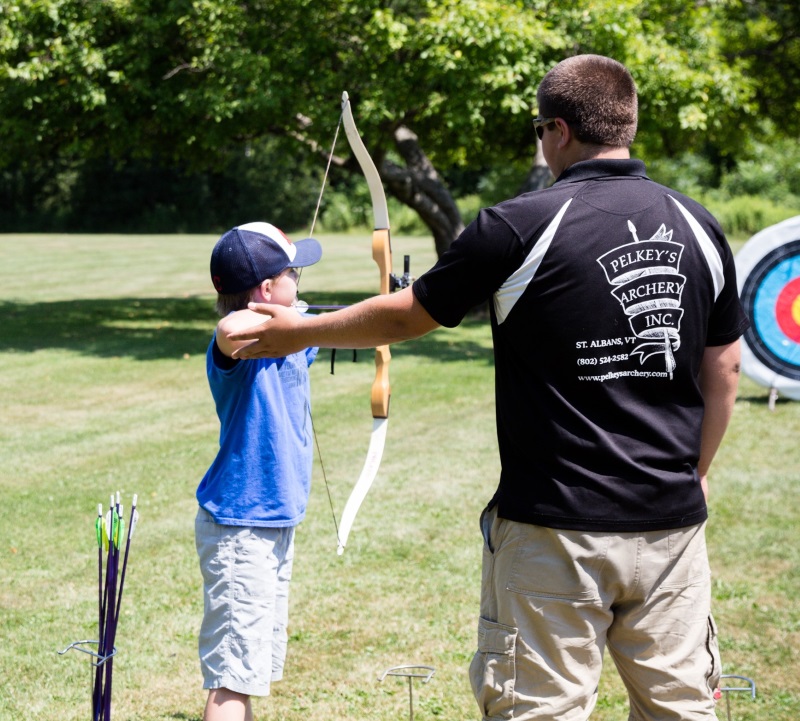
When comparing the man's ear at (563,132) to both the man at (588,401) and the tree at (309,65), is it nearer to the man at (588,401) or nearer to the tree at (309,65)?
the man at (588,401)

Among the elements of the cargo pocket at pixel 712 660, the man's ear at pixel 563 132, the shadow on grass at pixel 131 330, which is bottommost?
the shadow on grass at pixel 131 330

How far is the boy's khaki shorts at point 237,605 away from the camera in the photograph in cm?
256

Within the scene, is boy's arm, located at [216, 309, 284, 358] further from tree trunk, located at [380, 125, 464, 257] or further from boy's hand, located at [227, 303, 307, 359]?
tree trunk, located at [380, 125, 464, 257]

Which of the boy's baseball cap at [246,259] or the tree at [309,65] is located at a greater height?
the tree at [309,65]

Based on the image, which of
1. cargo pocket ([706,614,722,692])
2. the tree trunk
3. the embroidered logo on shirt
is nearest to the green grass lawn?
cargo pocket ([706,614,722,692])

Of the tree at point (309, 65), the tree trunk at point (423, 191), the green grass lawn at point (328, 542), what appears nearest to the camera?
the green grass lawn at point (328, 542)

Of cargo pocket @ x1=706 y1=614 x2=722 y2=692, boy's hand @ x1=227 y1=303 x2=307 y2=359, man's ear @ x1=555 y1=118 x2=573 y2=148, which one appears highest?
man's ear @ x1=555 y1=118 x2=573 y2=148

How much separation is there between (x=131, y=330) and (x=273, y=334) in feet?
37.4

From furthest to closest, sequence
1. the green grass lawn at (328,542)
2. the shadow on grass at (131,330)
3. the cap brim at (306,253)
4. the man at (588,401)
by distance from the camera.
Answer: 1. the shadow on grass at (131,330)
2. the green grass lawn at (328,542)
3. the cap brim at (306,253)
4. the man at (588,401)

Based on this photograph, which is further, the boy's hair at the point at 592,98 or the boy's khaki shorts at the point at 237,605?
the boy's khaki shorts at the point at 237,605

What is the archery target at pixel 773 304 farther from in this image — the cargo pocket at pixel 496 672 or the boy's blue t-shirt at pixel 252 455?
the cargo pocket at pixel 496 672

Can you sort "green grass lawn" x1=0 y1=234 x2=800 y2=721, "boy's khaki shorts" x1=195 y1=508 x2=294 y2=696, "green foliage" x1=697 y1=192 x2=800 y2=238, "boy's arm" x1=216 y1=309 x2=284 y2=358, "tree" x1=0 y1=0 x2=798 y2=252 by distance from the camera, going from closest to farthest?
"boy's arm" x1=216 y1=309 x2=284 y2=358 → "boy's khaki shorts" x1=195 y1=508 x2=294 y2=696 → "green grass lawn" x1=0 y1=234 x2=800 y2=721 → "tree" x1=0 y1=0 x2=798 y2=252 → "green foliage" x1=697 y1=192 x2=800 y2=238

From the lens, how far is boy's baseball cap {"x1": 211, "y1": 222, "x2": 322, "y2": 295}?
8.57 ft

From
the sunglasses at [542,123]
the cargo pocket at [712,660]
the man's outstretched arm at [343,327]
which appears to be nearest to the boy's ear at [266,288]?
the man's outstretched arm at [343,327]
